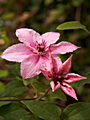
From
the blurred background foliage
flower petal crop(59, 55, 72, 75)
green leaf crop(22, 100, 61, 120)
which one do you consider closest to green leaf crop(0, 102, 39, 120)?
green leaf crop(22, 100, 61, 120)

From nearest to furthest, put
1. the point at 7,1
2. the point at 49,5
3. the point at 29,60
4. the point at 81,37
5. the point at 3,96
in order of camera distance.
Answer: the point at 29,60 < the point at 3,96 < the point at 81,37 < the point at 49,5 < the point at 7,1

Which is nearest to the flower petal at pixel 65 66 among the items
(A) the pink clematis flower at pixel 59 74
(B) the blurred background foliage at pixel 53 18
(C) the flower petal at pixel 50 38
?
(A) the pink clematis flower at pixel 59 74

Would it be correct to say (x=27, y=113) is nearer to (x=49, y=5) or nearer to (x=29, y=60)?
(x=29, y=60)

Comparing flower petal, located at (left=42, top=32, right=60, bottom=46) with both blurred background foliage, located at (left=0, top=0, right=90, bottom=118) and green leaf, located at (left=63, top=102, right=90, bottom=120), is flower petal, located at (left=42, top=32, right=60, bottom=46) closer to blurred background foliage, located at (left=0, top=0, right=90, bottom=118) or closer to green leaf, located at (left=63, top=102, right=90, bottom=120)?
green leaf, located at (left=63, top=102, right=90, bottom=120)

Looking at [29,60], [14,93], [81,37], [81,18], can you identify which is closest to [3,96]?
[14,93]

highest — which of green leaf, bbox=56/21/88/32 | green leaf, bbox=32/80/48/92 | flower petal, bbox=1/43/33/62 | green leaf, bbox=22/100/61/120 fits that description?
green leaf, bbox=56/21/88/32

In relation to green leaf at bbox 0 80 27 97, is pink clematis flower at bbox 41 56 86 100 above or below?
above
